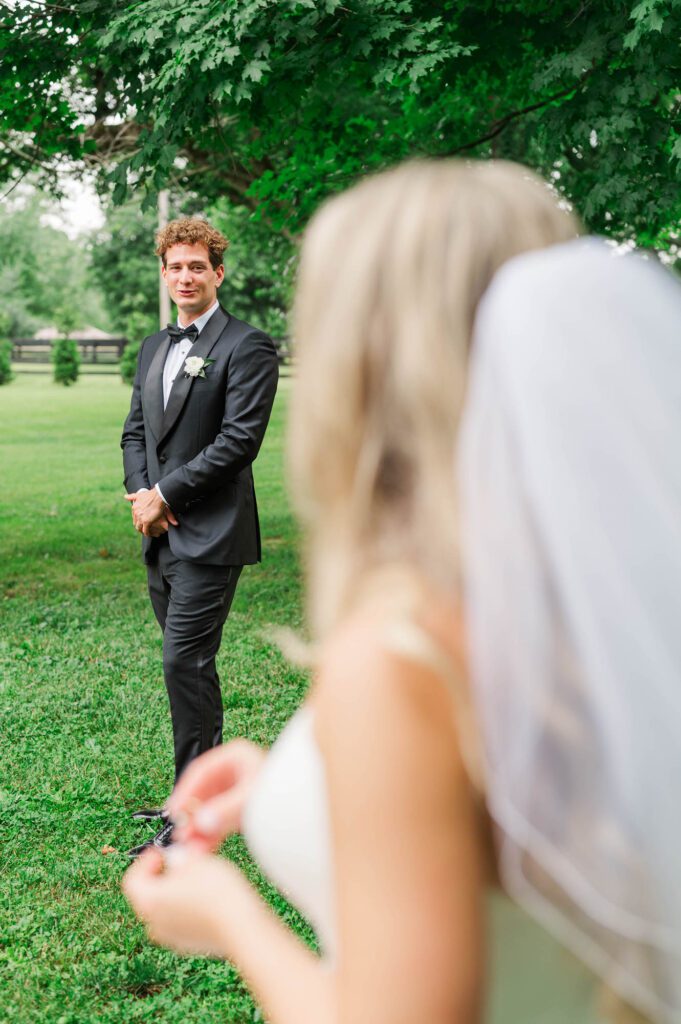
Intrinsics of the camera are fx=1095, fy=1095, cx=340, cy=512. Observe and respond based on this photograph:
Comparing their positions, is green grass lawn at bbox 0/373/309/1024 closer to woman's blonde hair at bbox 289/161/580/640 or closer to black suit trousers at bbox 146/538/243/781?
black suit trousers at bbox 146/538/243/781

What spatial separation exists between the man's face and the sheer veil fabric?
371cm

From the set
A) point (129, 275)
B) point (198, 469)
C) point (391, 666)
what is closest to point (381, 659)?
point (391, 666)

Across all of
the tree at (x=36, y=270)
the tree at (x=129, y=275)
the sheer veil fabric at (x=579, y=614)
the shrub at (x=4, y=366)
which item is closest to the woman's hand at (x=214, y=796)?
the sheer veil fabric at (x=579, y=614)

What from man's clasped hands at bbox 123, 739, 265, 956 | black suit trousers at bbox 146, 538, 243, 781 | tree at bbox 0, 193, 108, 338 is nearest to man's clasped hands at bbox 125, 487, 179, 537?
black suit trousers at bbox 146, 538, 243, 781

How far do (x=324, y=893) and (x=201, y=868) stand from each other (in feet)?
0.56

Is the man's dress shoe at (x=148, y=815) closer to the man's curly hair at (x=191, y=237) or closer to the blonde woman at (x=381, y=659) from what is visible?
the man's curly hair at (x=191, y=237)

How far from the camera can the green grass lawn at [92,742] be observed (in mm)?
3670

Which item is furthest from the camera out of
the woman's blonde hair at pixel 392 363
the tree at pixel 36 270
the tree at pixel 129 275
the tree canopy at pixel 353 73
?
A: the tree at pixel 36 270

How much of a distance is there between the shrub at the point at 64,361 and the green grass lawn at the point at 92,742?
97.1 feet

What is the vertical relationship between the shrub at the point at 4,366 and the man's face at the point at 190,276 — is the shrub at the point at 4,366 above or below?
below

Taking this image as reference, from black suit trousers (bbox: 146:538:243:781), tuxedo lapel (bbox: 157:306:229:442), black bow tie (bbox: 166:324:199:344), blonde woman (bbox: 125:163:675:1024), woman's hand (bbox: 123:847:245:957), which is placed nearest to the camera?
blonde woman (bbox: 125:163:675:1024)

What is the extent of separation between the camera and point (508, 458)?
1067mm

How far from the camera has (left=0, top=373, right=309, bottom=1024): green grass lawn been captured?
3.67 m

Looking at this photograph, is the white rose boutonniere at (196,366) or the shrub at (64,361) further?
the shrub at (64,361)
